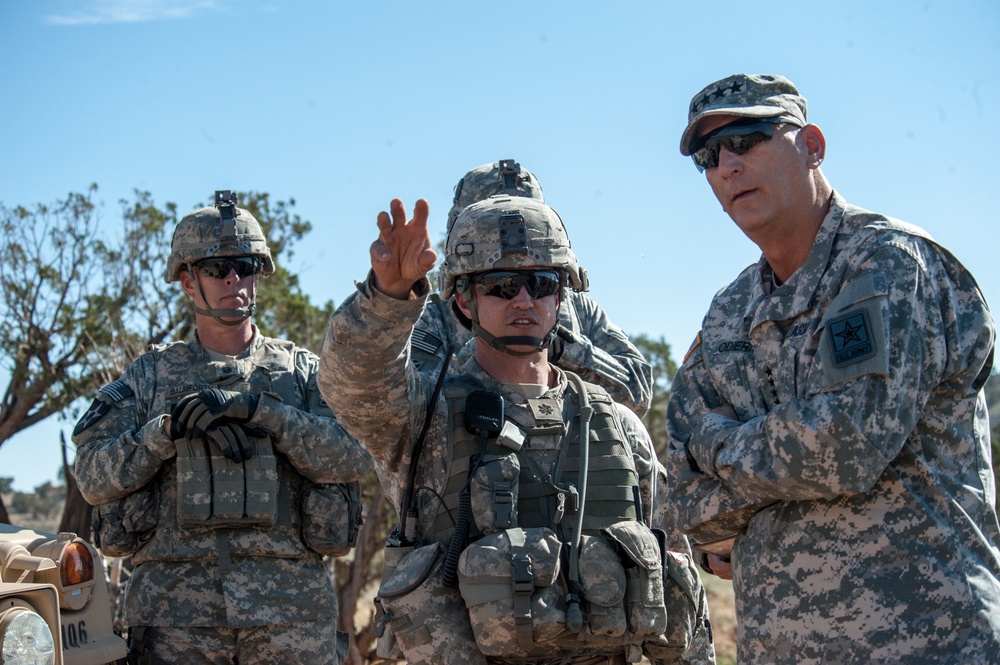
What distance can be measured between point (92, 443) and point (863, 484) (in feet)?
13.9

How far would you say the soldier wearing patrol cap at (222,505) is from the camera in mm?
5996

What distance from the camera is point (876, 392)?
345 centimetres

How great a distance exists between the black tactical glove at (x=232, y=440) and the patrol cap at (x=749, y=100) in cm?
301

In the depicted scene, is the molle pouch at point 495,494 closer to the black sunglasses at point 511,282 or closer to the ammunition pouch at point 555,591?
the ammunition pouch at point 555,591

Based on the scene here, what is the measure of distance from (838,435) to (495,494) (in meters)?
1.35

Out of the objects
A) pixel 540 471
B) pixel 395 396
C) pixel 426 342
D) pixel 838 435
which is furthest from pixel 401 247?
pixel 426 342

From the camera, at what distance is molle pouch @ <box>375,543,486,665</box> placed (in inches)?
166

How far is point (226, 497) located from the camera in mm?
5996

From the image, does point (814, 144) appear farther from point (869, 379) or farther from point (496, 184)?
point (496, 184)

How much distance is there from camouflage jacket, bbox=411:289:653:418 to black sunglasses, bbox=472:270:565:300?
0.82m

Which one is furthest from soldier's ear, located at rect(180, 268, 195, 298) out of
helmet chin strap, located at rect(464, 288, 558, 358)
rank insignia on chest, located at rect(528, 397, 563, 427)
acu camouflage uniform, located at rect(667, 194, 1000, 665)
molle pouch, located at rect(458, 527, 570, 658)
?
acu camouflage uniform, located at rect(667, 194, 1000, 665)

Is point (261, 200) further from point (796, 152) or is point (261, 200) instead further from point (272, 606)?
point (796, 152)

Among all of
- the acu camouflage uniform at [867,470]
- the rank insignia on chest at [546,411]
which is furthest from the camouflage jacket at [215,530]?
the acu camouflage uniform at [867,470]

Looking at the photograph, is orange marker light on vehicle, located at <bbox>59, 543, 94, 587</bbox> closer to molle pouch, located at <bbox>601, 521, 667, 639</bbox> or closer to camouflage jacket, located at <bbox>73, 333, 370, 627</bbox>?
camouflage jacket, located at <bbox>73, 333, 370, 627</bbox>
